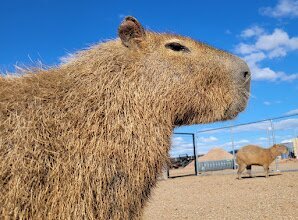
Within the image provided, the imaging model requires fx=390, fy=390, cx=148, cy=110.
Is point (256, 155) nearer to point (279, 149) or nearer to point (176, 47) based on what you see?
point (279, 149)

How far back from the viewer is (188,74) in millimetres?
3141

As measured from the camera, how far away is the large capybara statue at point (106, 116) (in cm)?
228

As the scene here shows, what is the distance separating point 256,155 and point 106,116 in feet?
47.0

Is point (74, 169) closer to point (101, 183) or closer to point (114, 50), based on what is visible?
point (101, 183)

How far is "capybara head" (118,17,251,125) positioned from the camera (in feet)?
9.87

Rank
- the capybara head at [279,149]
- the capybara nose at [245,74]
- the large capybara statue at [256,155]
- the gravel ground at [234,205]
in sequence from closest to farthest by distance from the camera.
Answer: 1. the capybara nose at [245,74]
2. the gravel ground at [234,205]
3. the large capybara statue at [256,155]
4. the capybara head at [279,149]

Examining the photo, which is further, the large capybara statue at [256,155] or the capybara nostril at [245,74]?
the large capybara statue at [256,155]

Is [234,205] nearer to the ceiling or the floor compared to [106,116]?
nearer to the floor

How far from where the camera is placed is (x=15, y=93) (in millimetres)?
2594

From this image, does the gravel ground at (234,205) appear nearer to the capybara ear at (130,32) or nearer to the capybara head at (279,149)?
the capybara ear at (130,32)

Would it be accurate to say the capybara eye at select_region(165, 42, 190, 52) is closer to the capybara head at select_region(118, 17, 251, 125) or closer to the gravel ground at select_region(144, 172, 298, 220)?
the capybara head at select_region(118, 17, 251, 125)

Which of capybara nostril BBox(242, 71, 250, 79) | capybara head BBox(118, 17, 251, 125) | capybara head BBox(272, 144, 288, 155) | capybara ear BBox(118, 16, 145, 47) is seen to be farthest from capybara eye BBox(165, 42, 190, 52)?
capybara head BBox(272, 144, 288, 155)

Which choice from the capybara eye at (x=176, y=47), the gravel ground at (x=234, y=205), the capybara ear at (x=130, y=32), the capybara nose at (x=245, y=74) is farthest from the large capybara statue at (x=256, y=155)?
the capybara ear at (x=130, y=32)

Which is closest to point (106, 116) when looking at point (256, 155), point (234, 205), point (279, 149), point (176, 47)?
point (176, 47)
